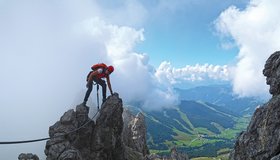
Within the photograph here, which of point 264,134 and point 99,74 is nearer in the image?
point 264,134

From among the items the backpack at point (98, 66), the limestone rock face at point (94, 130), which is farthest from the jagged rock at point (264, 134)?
the limestone rock face at point (94, 130)

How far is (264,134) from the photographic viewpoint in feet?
96.9

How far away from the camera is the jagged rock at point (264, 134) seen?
27953mm

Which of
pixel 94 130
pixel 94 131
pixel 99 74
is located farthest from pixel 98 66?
pixel 94 131

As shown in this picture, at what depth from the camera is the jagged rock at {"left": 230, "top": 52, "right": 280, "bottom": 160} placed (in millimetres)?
27953

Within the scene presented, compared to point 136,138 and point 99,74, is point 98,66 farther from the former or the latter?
point 136,138

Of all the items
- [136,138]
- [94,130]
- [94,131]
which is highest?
[136,138]

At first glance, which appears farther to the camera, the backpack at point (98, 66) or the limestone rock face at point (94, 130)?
the limestone rock face at point (94, 130)

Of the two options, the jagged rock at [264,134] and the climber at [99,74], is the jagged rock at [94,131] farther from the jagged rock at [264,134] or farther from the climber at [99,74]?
the jagged rock at [264,134]

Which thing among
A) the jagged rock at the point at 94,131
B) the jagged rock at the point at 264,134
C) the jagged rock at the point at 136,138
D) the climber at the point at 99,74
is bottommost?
the jagged rock at the point at 264,134

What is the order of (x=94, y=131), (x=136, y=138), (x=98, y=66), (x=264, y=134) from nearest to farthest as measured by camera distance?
(x=264, y=134) < (x=98, y=66) < (x=94, y=131) < (x=136, y=138)

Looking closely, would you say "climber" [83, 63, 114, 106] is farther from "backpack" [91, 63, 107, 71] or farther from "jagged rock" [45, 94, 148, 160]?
"jagged rock" [45, 94, 148, 160]

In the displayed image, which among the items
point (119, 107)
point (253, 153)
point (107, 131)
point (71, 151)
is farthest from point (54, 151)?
point (253, 153)

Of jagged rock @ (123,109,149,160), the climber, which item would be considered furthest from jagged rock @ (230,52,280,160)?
jagged rock @ (123,109,149,160)
